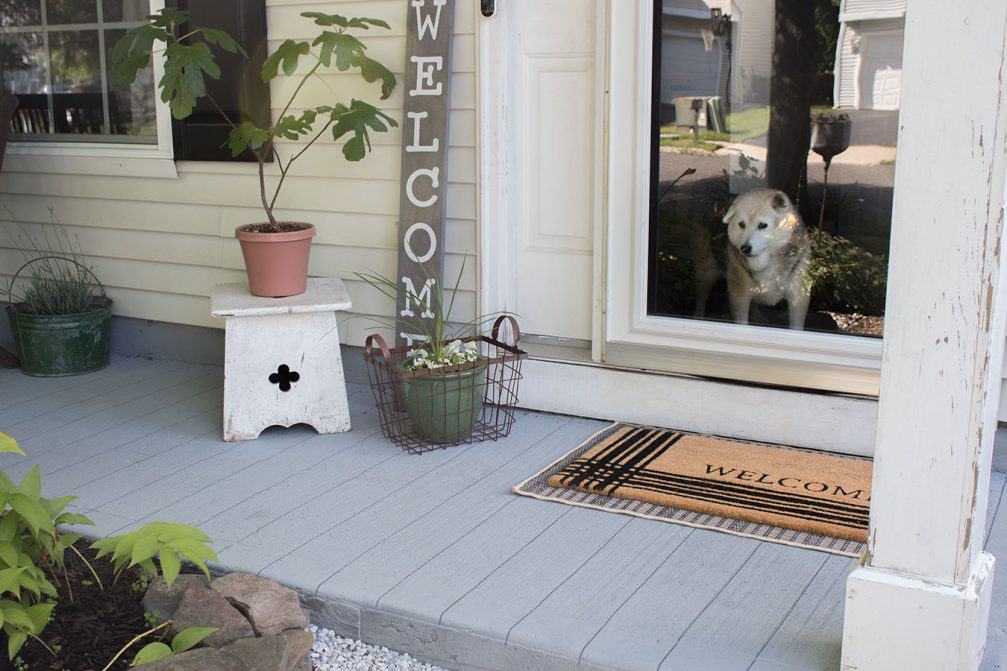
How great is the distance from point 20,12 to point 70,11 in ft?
1.01

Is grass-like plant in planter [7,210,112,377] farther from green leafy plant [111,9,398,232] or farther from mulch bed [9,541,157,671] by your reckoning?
mulch bed [9,541,157,671]

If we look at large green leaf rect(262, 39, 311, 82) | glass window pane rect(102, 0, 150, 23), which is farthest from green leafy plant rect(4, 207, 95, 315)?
large green leaf rect(262, 39, 311, 82)

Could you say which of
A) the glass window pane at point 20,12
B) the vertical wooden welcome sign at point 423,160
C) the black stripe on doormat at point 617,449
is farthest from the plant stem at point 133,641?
the glass window pane at point 20,12

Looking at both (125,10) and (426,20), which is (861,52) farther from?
(125,10)

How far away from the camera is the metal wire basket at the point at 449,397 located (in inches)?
128

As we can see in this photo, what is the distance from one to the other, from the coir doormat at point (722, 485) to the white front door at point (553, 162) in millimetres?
541

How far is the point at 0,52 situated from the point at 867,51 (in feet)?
12.2

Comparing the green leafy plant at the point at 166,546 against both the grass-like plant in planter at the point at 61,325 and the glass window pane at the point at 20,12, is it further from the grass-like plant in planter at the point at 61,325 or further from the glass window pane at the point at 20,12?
the glass window pane at the point at 20,12

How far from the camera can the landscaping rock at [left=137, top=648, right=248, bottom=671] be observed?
6.43 feet

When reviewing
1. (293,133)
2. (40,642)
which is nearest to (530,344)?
(293,133)

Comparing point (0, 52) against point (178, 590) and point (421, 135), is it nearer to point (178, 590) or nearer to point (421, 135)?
point (421, 135)

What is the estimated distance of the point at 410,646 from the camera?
7.49 ft

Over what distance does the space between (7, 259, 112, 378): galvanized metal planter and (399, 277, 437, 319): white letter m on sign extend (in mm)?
1473

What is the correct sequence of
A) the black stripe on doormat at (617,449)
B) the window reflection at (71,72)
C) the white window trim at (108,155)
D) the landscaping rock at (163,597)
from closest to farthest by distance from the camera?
the landscaping rock at (163,597) → the black stripe on doormat at (617,449) → the white window trim at (108,155) → the window reflection at (71,72)
